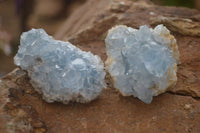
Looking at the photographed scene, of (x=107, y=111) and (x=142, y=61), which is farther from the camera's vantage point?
(x=107, y=111)

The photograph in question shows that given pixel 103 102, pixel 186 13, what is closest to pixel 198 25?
pixel 186 13

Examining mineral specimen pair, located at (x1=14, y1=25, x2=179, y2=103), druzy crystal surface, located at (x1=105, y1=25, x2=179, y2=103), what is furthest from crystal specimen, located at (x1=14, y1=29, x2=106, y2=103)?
druzy crystal surface, located at (x1=105, y1=25, x2=179, y2=103)

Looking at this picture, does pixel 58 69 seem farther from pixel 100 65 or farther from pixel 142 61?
pixel 142 61

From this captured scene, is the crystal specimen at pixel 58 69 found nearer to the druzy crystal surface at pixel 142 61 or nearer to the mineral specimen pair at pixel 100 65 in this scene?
the mineral specimen pair at pixel 100 65

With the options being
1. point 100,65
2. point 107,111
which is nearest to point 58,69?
point 100,65

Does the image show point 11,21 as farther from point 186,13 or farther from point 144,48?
point 144,48

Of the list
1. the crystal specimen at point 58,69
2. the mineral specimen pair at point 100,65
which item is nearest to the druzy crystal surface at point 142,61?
the mineral specimen pair at point 100,65
